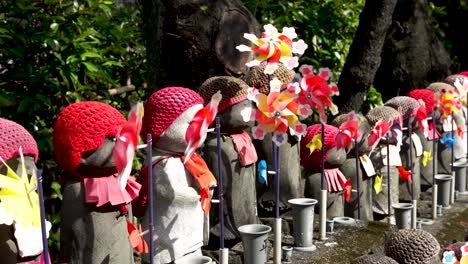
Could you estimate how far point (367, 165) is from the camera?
169 inches

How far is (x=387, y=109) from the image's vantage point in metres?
4.41

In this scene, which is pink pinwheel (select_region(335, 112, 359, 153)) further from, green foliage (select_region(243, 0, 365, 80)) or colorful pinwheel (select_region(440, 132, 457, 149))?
green foliage (select_region(243, 0, 365, 80))

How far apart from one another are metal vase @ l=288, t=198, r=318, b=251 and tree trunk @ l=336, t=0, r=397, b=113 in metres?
2.20

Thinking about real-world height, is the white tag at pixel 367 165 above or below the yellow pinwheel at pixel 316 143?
below

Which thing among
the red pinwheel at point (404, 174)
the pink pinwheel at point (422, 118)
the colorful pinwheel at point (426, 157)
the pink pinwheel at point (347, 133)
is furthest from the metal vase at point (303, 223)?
the colorful pinwheel at point (426, 157)

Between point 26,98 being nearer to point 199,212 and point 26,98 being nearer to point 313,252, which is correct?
point 199,212

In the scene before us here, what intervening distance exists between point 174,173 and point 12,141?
85cm

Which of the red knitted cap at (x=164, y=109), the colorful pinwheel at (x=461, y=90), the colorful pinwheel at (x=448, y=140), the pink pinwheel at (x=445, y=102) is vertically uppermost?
the colorful pinwheel at (x=461, y=90)

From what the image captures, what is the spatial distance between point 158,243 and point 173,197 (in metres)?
0.24

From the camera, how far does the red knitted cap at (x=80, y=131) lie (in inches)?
97.2

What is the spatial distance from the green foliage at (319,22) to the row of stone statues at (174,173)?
192 centimetres

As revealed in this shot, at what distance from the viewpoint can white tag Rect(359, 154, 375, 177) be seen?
14.0 ft

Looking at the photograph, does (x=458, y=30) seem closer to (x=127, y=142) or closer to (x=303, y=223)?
(x=303, y=223)

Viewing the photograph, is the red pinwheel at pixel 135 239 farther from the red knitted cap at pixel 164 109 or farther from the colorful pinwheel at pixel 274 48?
the colorful pinwheel at pixel 274 48
